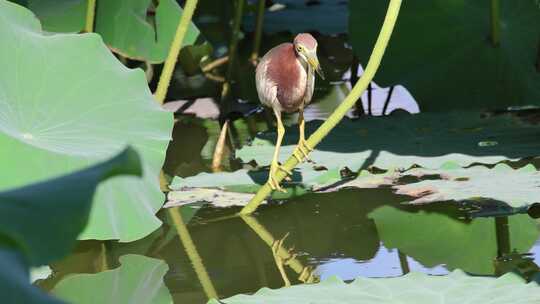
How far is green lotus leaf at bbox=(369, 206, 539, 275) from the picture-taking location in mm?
2342

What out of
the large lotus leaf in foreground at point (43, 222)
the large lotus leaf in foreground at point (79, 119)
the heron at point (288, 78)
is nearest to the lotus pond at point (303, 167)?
the large lotus leaf in foreground at point (79, 119)

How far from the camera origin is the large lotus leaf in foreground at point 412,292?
5.87 feet

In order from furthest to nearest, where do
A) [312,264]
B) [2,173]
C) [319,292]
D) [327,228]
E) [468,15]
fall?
[468,15] → [327,228] → [312,264] → [2,173] → [319,292]

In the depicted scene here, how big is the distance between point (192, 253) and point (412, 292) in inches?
28.8

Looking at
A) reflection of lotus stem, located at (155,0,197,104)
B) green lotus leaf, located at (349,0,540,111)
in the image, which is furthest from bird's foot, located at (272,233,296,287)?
green lotus leaf, located at (349,0,540,111)

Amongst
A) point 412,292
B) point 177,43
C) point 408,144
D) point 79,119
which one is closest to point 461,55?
point 408,144

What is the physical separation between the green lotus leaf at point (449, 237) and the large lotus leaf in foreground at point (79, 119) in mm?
517

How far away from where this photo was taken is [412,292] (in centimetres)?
184

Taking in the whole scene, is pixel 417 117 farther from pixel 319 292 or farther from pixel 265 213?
pixel 319 292

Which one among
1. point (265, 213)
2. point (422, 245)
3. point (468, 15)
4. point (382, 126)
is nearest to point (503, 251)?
Result: point (422, 245)

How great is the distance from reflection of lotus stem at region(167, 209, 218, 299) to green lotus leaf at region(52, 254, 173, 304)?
0.07 m

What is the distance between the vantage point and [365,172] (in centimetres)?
281

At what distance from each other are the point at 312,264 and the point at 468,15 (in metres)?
1.47

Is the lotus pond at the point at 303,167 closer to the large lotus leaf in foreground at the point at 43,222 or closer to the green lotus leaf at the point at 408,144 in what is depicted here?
the green lotus leaf at the point at 408,144
